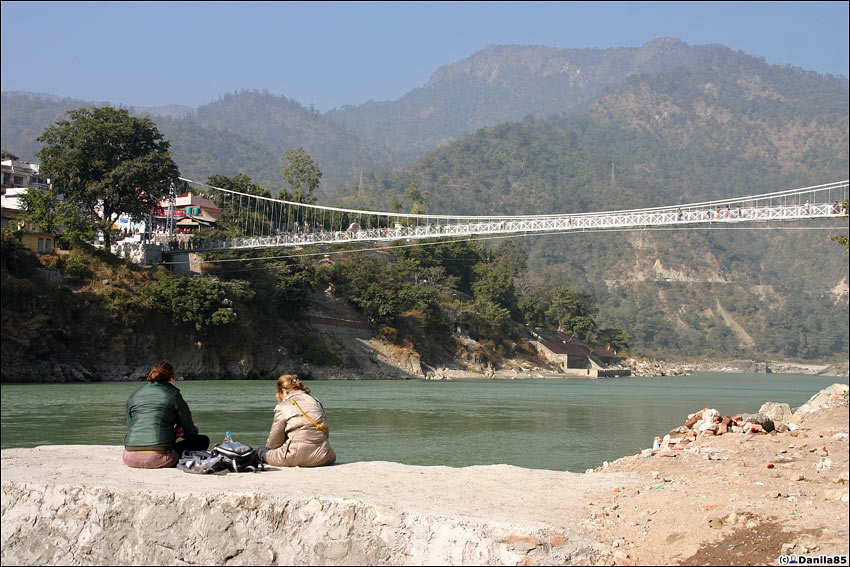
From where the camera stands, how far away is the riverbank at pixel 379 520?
4941mm

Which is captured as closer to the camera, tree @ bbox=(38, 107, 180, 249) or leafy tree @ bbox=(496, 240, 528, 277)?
tree @ bbox=(38, 107, 180, 249)

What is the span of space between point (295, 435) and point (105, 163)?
3511 cm

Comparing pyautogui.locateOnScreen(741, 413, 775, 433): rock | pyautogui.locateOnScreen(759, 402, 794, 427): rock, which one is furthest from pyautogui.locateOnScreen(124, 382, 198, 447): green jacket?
pyautogui.locateOnScreen(759, 402, 794, 427): rock

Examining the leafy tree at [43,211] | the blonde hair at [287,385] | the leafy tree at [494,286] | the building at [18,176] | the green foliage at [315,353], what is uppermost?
the building at [18,176]

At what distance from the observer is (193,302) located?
36.1m

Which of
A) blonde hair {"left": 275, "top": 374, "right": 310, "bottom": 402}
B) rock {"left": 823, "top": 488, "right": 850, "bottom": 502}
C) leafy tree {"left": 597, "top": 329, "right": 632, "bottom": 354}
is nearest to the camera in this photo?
rock {"left": 823, "top": 488, "right": 850, "bottom": 502}

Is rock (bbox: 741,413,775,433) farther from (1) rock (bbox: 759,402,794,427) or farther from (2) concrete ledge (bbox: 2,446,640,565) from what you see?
(2) concrete ledge (bbox: 2,446,640,565)

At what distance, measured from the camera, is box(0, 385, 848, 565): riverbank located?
195 inches

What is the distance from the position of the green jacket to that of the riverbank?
0.26m

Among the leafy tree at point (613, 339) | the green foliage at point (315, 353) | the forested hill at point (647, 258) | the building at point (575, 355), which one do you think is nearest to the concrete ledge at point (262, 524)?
the green foliage at point (315, 353)

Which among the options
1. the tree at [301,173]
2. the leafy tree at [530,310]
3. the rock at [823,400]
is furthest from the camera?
the leafy tree at [530,310]

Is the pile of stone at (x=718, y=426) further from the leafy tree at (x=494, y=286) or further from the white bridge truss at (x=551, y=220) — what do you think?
the leafy tree at (x=494, y=286)

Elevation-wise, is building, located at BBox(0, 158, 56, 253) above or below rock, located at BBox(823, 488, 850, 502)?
above

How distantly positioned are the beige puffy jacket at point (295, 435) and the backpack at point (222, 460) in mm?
214
